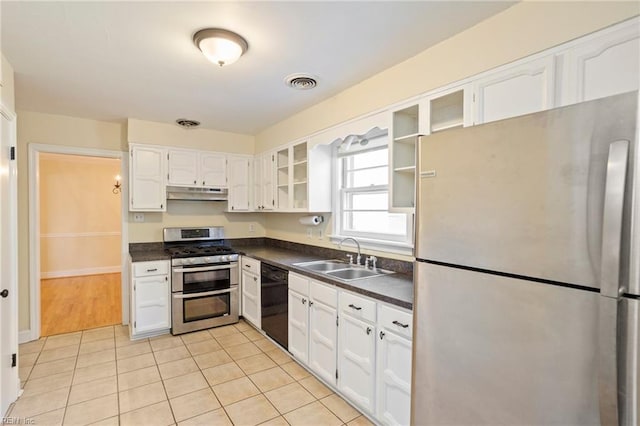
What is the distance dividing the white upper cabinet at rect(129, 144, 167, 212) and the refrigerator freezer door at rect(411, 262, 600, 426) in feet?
11.3

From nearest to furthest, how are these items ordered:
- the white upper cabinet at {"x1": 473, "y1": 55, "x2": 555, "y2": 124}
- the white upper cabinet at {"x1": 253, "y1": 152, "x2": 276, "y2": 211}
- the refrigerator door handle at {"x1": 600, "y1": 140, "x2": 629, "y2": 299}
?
the refrigerator door handle at {"x1": 600, "y1": 140, "x2": 629, "y2": 299}
the white upper cabinet at {"x1": 473, "y1": 55, "x2": 555, "y2": 124}
the white upper cabinet at {"x1": 253, "y1": 152, "x2": 276, "y2": 211}

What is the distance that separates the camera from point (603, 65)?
1.40 m

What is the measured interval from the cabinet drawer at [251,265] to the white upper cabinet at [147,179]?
3.87ft

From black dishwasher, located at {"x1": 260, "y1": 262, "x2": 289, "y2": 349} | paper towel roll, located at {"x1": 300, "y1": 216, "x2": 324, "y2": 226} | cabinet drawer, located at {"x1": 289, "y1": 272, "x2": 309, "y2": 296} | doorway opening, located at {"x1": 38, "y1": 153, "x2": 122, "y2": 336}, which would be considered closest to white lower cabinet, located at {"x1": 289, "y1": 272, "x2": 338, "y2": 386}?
cabinet drawer, located at {"x1": 289, "y1": 272, "x2": 309, "y2": 296}

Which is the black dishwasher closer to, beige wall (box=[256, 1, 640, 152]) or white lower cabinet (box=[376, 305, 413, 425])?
white lower cabinet (box=[376, 305, 413, 425])

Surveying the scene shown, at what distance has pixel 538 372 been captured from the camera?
3.50 ft

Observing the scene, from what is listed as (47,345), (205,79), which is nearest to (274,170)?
(205,79)

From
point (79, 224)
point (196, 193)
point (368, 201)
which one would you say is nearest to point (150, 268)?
point (196, 193)

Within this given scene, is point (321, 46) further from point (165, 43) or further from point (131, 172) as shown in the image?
point (131, 172)

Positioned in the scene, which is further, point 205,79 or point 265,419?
point 205,79

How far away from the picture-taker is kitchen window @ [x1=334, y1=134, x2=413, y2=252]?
2.83 metres

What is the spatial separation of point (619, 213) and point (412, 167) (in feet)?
4.78

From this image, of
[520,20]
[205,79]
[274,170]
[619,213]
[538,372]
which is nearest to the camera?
[619,213]

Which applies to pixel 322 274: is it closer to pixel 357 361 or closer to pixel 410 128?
Answer: pixel 357 361
